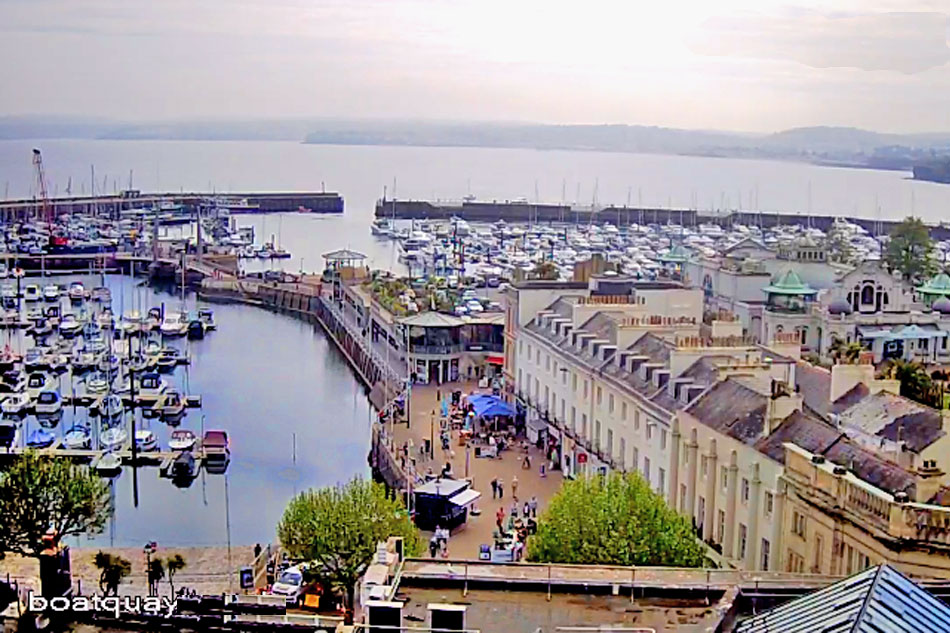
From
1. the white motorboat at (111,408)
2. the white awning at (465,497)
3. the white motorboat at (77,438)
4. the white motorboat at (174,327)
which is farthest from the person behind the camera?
the white motorboat at (174,327)

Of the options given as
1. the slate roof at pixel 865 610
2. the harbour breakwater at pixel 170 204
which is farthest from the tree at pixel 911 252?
the harbour breakwater at pixel 170 204

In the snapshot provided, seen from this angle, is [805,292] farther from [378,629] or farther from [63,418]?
[378,629]

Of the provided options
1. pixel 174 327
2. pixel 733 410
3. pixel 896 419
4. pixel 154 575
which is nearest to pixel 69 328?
pixel 174 327

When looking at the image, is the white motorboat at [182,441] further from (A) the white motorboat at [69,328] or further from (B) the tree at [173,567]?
(A) the white motorboat at [69,328]

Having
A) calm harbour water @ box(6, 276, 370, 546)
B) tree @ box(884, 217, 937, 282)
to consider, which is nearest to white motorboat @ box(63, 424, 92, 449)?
calm harbour water @ box(6, 276, 370, 546)

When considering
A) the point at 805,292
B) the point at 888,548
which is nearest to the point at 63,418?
the point at 805,292
